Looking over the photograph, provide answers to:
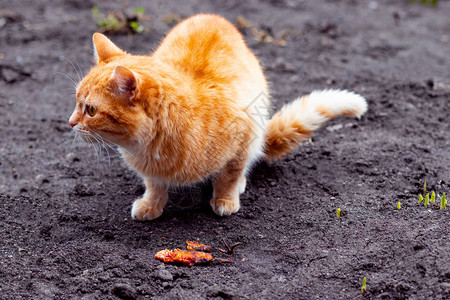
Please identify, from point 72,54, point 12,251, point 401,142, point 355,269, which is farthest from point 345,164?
point 72,54

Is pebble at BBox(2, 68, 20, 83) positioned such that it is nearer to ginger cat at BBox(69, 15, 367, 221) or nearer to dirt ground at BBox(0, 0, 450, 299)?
dirt ground at BBox(0, 0, 450, 299)

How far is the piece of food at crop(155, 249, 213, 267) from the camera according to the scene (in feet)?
8.44

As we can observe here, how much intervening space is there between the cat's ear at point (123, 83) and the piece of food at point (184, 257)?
87 centimetres

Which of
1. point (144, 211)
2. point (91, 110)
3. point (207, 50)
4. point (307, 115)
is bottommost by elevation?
point (144, 211)

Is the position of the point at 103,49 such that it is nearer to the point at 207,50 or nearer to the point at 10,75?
the point at 207,50

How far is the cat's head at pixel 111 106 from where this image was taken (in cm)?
234

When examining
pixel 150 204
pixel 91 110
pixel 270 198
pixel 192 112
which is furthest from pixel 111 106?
pixel 270 198

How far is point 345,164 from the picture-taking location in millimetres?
3406

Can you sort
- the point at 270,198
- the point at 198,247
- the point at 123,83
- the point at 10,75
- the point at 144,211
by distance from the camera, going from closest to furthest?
the point at 123,83 < the point at 198,247 < the point at 144,211 < the point at 270,198 < the point at 10,75

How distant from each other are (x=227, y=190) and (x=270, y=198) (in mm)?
322

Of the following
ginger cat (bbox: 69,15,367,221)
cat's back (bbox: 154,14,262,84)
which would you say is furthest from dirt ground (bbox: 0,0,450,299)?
cat's back (bbox: 154,14,262,84)

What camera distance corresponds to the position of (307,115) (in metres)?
3.18

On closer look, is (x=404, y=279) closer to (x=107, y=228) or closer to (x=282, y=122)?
(x=282, y=122)

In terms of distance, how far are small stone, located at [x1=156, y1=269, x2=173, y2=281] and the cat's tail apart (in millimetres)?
1193
